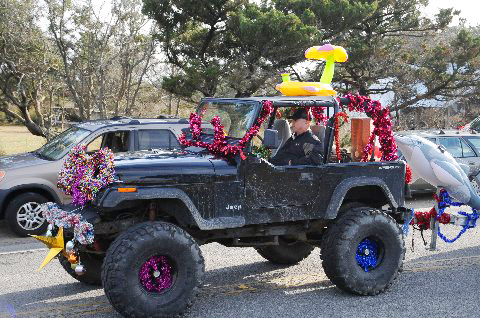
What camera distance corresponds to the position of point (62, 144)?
9.91 m

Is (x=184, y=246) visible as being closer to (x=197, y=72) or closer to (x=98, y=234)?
(x=98, y=234)

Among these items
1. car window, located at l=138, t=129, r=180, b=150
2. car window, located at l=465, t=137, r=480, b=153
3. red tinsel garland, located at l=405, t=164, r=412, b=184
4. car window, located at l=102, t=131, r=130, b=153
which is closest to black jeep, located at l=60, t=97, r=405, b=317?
red tinsel garland, located at l=405, t=164, r=412, b=184

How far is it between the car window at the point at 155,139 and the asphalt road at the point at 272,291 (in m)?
2.37

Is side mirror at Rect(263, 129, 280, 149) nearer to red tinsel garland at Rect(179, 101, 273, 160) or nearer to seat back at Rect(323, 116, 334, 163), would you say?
red tinsel garland at Rect(179, 101, 273, 160)

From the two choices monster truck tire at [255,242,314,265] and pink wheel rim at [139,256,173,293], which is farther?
monster truck tire at [255,242,314,265]

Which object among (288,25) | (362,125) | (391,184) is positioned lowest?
(391,184)

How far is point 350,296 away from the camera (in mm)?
6141

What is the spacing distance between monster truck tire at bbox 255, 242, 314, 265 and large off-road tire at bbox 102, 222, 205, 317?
2043 mm

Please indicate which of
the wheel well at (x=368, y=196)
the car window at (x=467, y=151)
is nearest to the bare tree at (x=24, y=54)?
the car window at (x=467, y=151)

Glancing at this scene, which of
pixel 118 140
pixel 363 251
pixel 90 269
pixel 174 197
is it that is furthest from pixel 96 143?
pixel 363 251

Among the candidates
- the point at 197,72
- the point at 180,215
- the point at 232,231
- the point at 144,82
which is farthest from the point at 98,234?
the point at 144,82

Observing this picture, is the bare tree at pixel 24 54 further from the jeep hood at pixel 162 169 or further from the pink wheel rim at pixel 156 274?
the pink wheel rim at pixel 156 274

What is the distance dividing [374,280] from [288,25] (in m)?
13.0

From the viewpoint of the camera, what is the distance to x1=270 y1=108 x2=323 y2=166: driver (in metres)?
6.09
